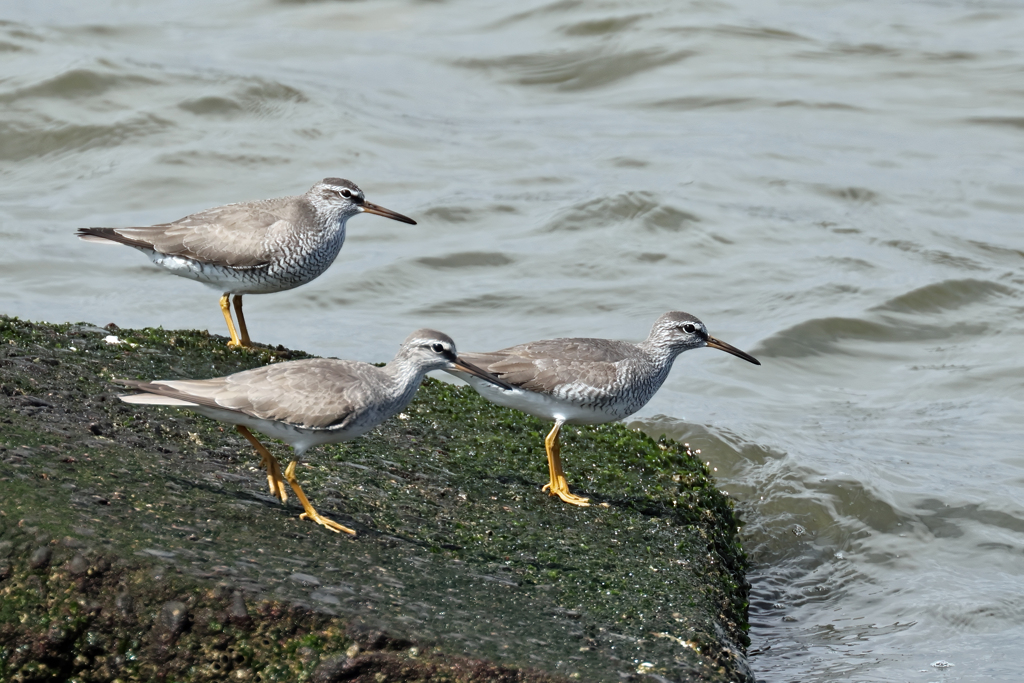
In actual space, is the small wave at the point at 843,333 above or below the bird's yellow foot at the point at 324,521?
below

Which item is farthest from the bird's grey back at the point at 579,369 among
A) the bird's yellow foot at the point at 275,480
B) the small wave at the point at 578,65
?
the small wave at the point at 578,65

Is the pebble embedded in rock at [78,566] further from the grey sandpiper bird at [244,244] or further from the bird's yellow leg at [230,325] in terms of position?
the grey sandpiper bird at [244,244]

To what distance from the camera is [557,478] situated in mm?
6965

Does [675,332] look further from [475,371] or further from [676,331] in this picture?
[475,371]

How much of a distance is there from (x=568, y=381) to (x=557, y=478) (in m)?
0.69

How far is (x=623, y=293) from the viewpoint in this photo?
47.6 ft

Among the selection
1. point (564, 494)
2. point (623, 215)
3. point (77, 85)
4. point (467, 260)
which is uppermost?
point (77, 85)

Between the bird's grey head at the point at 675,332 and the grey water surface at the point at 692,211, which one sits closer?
the bird's grey head at the point at 675,332

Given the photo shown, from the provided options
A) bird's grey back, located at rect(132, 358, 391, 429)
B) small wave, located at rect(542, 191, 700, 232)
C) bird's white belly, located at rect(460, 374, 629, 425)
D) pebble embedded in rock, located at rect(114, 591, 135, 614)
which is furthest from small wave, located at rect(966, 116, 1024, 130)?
pebble embedded in rock, located at rect(114, 591, 135, 614)

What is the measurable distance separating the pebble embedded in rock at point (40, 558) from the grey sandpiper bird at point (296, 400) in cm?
94

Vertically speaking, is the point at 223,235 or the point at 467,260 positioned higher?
the point at 223,235

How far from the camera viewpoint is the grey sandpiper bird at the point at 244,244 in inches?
353

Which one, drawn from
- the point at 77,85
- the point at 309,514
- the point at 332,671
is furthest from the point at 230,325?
the point at 77,85

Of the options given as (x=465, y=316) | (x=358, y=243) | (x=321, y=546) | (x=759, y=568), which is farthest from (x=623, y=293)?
(x=321, y=546)
